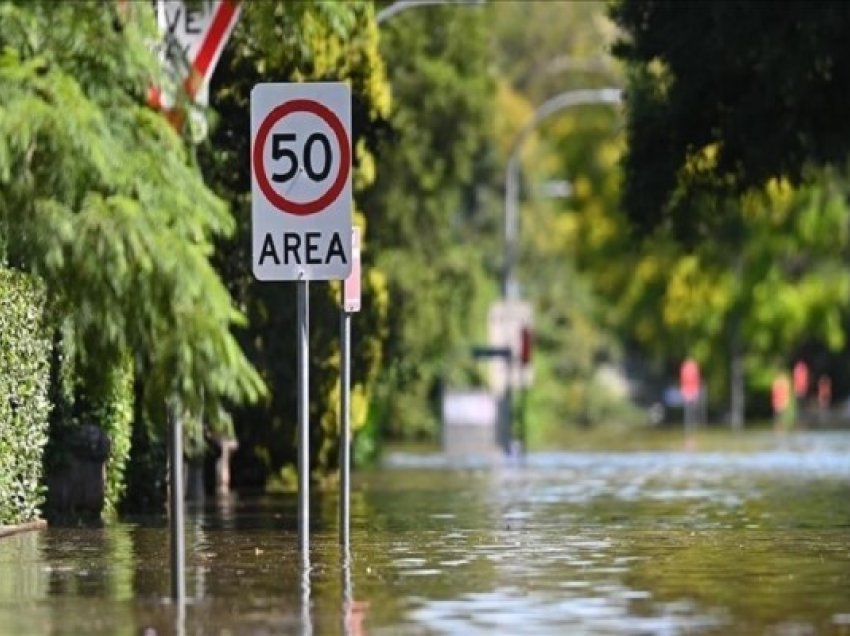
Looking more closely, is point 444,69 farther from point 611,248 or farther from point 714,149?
point 611,248

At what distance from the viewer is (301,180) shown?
1914cm

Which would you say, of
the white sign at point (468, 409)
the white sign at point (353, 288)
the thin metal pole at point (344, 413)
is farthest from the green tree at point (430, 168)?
the thin metal pole at point (344, 413)

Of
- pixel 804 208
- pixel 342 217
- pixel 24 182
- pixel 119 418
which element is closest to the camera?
pixel 24 182

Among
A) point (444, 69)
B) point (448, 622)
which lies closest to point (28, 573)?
point (448, 622)

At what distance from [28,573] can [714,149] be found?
53.1ft

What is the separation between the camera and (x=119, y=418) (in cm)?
2827

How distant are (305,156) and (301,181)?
18 cm

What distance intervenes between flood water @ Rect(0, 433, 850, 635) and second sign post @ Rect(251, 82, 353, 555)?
2.06 metres

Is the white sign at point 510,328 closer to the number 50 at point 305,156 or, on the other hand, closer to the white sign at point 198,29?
the number 50 at point 305,156

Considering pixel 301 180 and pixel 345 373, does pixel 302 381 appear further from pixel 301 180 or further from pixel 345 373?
pixel 345 373

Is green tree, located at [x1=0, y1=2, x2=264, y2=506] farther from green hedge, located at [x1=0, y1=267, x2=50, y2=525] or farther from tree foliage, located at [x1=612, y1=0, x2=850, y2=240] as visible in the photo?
tree foliage, located at [x1=612, y1=0, x2=850, y2=240]

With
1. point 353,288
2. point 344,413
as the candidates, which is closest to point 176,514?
point 344,413

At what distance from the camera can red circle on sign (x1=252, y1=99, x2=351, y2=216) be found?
19.0 meters

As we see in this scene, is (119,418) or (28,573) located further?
(119,418)
